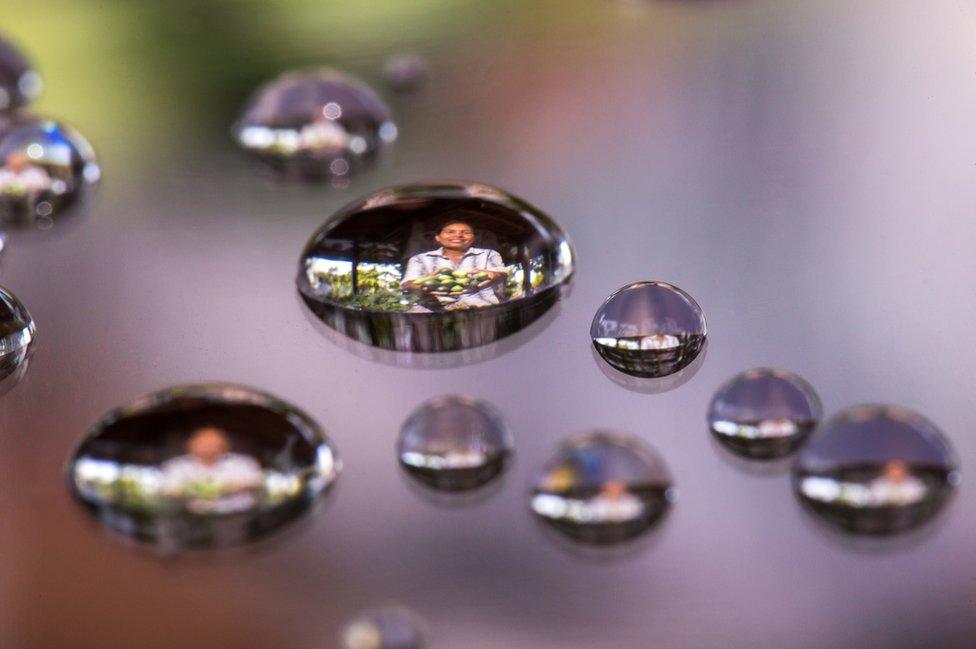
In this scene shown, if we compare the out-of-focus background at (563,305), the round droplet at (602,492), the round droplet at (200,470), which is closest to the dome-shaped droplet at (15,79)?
the out-of-focus background at (563,305)

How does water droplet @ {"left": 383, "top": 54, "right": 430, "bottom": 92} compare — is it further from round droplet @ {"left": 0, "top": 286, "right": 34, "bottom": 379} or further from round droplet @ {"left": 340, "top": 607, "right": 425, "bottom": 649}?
round droplet @ {"left": 340, "top": 607, "right": 425, "bottom": 649}

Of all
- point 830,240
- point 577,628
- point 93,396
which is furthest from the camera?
point 830,240

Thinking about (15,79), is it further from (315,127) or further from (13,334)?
(13,334)

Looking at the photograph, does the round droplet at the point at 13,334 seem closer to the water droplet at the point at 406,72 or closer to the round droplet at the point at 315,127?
the round droplet at the point at 315,127

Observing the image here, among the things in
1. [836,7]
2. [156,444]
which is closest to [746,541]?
[156,444]

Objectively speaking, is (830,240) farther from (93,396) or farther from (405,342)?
(93,396)

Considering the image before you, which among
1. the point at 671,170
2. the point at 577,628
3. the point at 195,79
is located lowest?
the point at 577,628

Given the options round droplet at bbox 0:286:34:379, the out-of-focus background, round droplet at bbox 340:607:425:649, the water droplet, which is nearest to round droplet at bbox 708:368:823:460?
the out-of-focus background
